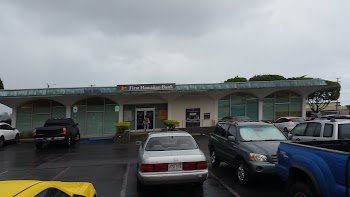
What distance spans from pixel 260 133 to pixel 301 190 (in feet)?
14.3

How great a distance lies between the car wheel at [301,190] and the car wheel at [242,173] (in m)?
2.66

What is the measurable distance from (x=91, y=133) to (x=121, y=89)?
5.43 m

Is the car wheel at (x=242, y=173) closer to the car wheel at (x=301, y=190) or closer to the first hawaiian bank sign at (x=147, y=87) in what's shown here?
the car wheel at (x=301, y=190)

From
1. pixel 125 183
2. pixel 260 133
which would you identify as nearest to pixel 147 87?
pixel 125 183

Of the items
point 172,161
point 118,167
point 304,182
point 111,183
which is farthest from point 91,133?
point 304,182


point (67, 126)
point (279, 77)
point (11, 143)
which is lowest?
point (11, 143)

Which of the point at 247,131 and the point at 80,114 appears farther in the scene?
the point at 80,114

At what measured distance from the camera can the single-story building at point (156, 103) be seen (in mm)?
28641

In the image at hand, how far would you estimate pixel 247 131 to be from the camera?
368 inches

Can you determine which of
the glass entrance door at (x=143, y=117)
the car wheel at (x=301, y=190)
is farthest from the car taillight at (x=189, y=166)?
the glass entrance door at (x=143, y=117)

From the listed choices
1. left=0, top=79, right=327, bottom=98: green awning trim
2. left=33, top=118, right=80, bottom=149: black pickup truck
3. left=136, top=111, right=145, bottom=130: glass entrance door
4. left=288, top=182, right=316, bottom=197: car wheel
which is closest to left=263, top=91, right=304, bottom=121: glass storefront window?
left=0, top=79, right=327, bottom=98: green awning trim

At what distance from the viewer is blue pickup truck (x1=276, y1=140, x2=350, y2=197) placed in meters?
4.17

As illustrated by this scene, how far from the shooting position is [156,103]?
31234 mm

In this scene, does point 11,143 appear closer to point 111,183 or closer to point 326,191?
point 111,183
